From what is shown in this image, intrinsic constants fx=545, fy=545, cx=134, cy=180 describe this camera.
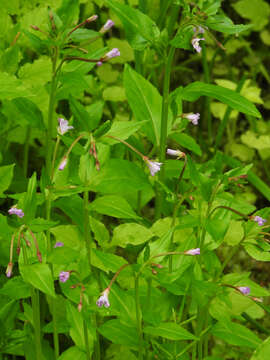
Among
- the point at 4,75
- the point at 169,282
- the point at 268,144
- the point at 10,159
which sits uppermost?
the point at 4,75

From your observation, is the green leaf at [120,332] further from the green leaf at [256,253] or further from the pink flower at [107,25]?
the pink flower at [107,25]

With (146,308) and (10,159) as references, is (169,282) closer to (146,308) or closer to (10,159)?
(146,308)

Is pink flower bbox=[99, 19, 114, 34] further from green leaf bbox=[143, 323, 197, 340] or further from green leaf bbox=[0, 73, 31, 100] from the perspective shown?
green leaf bbox=[143, 323, 197, 340]

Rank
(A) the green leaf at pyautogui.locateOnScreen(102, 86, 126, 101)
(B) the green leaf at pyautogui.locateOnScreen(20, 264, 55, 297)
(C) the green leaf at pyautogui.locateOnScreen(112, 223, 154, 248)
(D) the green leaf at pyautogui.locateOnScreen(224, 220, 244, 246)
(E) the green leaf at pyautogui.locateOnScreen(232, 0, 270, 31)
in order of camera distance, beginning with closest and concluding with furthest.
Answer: (B) the green leaf at pyautogui.locateOnScreen(20, 264, 55, 297) < (C) the green leaf at pyautogui.locateOnScreen(112, 223, 154, 248) < (D) the green leaf at pyautogui.locateOnScreen(224, 220, 244, 246) < (A) the green leaf at pyautogui.locateOnScreen(102, 86, 126, 101) < (E) the green leaf at pyautogui.locateOnScreen(232, 0, 270, 31)

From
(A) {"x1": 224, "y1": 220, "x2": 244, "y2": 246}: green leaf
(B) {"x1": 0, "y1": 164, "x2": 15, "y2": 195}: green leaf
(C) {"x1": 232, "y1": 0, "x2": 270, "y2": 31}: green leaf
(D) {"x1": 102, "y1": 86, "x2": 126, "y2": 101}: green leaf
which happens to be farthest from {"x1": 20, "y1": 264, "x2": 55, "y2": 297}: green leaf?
(C) {"x1": 232, "y1": 0, "x2": 270, "y2": 31}: green leaf

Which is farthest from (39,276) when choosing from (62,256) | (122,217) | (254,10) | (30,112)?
(254,10)

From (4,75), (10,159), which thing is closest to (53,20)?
(4,75)

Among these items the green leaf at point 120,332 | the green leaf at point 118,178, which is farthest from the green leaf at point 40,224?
the green leaf at point 120,332
